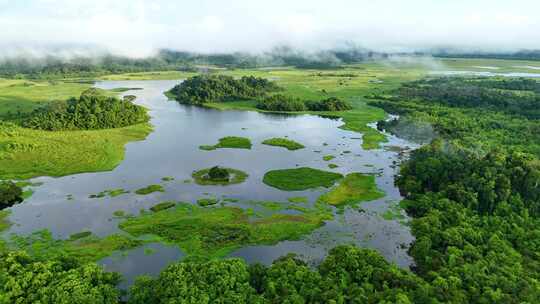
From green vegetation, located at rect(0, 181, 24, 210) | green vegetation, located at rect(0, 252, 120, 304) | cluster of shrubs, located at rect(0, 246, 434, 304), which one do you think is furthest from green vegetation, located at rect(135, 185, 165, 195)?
green vegetation, located at rect(0, 252, 120, 304)

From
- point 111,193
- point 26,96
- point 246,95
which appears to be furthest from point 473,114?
point 26,96

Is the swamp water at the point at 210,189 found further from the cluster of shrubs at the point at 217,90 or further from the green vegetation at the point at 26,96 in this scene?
the green vegetation at the point at 26,96

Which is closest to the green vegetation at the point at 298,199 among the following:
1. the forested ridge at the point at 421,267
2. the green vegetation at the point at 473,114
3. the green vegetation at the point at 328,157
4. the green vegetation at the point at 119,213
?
the forested ridge at the point at 421,267

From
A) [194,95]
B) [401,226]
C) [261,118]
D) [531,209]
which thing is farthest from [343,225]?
[194,95]

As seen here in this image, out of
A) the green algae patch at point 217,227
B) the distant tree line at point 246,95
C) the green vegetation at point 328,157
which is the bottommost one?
the green algae patch at point 217,227

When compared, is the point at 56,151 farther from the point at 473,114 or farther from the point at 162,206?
the point at 473,114

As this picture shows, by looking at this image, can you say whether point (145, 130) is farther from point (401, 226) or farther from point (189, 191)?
point (401, 226)
